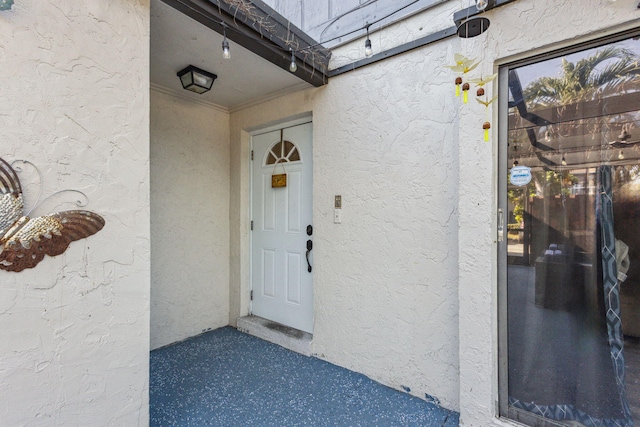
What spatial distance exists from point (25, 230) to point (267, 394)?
1.81 metres

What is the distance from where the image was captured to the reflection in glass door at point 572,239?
1546mm

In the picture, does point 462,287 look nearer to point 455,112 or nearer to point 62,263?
point 455,112

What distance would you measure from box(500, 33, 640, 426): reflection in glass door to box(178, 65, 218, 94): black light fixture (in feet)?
7.20

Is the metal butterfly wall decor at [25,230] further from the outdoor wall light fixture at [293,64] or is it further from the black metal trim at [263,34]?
the outdoor wall light fixture at [293,64]

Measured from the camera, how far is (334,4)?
282cm

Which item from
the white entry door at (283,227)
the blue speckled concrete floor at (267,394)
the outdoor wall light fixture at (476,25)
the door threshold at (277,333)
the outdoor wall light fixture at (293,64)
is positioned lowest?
the blue speckled concrete floor at (267,394)

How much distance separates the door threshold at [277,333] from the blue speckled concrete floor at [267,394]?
78 millimetres

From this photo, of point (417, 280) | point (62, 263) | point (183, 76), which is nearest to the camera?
point (62, 263)

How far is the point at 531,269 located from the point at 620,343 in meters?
0.51

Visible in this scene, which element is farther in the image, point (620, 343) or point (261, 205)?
point (261, 205)

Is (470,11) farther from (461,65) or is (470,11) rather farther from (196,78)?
(196,78)

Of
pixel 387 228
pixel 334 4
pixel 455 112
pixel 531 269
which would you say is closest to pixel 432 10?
pixel 455 112

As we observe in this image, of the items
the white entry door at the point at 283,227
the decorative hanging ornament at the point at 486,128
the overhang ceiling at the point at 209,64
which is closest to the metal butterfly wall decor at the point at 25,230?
the overhang ceiling at the point at 209,64

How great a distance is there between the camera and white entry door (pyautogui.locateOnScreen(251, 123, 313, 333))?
305cm
